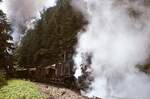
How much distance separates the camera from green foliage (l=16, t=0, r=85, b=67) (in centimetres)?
3959

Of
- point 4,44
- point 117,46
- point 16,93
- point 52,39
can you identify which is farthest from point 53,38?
point 16,93

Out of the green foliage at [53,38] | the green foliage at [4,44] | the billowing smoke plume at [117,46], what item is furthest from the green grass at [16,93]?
the green foliage at [53,38]

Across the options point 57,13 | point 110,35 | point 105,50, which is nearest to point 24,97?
point 105,50

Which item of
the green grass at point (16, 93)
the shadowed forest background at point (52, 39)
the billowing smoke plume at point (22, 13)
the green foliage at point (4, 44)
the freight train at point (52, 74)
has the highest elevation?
the billowing smoke plume at point (22, 13)

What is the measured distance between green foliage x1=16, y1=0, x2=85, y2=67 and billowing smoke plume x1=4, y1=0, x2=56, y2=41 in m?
7.78

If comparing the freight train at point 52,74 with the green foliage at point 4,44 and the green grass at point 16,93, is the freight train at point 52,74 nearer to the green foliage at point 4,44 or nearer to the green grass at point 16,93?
the green foliage at point 4,44

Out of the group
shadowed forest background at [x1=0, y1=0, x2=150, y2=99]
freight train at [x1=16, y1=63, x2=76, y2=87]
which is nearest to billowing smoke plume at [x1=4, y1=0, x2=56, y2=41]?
shadowed forest background at [x1=0, y1=0, x2=150, y2=99]

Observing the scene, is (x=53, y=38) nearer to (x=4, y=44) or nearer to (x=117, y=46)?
(x=117, y=46)

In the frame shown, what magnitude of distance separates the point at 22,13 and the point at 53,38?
17.8 metres

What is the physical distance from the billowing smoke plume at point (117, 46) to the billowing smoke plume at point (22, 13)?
15.9 meters

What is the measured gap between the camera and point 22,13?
2254 inches

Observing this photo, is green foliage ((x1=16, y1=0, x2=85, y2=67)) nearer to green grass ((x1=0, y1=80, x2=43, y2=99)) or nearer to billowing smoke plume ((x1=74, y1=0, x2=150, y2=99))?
billowing smoke plume ((x1=74, y1=0, x2=150, y2=99))

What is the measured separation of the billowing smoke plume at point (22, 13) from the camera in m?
54.5

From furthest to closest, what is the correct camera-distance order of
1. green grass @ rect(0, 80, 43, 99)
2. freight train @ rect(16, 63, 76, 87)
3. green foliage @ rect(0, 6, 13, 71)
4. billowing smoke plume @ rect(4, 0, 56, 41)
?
billowing smoke plume @ rect(4, 0, 56, 41) → freight train @ rect(16, 63, 76, 87) → green foliage @ rect(0, 6, 13, 71) → green grass @ rect(0, 80, 43, 99)
